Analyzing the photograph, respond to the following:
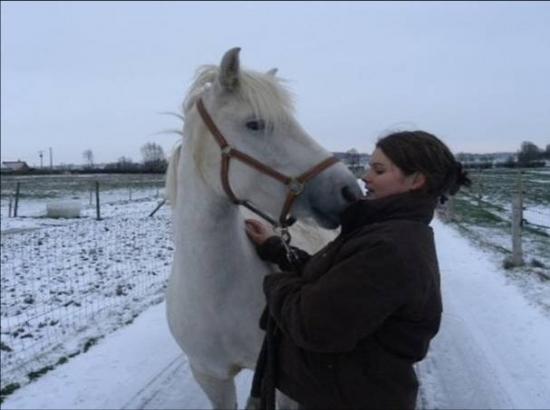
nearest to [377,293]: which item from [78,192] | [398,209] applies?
[398,209]

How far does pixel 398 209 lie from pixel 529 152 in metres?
1.31

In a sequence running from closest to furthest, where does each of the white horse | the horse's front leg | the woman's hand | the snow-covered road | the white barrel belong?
the white horse → the woman's hand → the horse's front leg → the snow-covered road → the white barrel

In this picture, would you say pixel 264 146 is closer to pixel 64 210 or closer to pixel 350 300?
pixel 350 300

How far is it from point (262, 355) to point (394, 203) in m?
0.81

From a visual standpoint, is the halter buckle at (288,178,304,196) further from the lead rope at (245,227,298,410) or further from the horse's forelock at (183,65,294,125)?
the lead rope at (245,227,298,410)

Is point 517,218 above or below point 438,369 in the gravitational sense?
above

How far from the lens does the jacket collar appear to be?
5.53 ft

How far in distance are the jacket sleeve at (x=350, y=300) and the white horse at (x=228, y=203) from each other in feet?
1.96

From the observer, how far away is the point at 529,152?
8.73ft

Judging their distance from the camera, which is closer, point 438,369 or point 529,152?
point 529,152

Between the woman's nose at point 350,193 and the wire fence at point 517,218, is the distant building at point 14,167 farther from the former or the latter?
the woman's nose at point 350,193

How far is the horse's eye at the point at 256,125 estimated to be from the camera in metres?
2.36

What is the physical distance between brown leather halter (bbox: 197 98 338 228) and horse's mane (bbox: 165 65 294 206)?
0.12 meters

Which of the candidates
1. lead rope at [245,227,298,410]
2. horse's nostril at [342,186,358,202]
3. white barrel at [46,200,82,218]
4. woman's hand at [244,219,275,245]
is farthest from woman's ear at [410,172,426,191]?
white barrel at [46,200,82,218]
